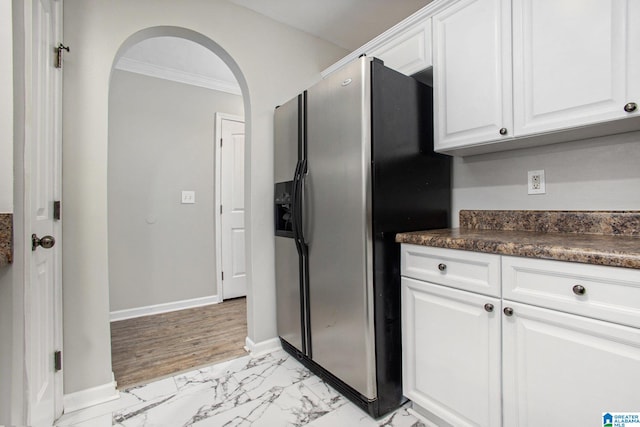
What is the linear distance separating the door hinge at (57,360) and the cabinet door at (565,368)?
1.98m

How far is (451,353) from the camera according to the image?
126cm

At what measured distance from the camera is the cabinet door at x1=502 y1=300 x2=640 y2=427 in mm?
858

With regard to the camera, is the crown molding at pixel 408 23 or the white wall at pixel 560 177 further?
the crown molding at pixel 408 23

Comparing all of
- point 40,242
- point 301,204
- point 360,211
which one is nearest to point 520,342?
point 360,211

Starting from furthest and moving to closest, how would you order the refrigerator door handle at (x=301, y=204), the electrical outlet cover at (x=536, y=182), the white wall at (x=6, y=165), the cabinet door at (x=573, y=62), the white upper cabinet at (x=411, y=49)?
the refrigerator door handle at (x=301, y=204) < the white upper cabinet at (x=411, y=49) < the electrical outlet cover at (x=536, y=182) < the cabinet door at (x=573, y=62) < the white wall at (x=6, y=165)

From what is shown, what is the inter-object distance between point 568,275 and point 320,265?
1.09 metres

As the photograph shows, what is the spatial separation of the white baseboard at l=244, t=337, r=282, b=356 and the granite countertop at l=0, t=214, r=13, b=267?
1.55 meters

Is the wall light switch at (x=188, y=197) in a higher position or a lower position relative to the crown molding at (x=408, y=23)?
lower

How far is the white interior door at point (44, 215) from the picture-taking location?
3.85 ft

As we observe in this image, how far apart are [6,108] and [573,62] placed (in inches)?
75.9

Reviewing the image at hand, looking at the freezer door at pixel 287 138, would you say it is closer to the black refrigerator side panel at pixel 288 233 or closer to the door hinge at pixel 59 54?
the black refrigerator side panel at pixel 288 233

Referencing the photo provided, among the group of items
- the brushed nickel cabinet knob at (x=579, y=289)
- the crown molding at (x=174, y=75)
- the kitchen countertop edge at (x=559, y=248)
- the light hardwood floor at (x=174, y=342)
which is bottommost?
the light hardwood floor at (x=174, y=342)

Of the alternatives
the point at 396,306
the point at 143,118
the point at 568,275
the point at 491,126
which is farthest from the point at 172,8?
the point at 568,275

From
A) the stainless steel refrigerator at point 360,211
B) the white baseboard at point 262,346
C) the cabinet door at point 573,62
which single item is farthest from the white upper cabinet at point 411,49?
the white baseboard at point 262,346
